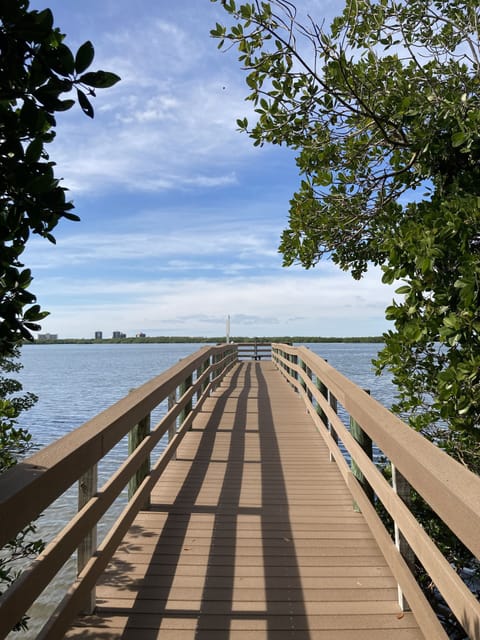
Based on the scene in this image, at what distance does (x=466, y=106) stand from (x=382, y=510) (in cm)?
400

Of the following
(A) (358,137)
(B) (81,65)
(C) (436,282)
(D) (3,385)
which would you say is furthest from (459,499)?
(D) (3,385)

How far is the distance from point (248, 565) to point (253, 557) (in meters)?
0.12

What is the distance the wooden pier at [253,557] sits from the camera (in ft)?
7.02

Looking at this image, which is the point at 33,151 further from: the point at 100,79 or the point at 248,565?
the point at 248,565

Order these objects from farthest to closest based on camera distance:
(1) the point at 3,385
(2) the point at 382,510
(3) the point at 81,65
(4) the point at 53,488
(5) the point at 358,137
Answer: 1. (1) the point at 3,385
2. (5) the point at 358,137
3. (2) the point at 382,510
4. (4) the point at 53,488
5. (3) the point at 81,65

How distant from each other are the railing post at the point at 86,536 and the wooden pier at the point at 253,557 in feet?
0.05

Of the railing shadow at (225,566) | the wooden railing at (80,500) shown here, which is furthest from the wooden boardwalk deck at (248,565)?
the wooden railing at (80,500)

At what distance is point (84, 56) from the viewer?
1677 millimetres

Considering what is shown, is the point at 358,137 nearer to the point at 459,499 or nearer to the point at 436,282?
the point at 436,282

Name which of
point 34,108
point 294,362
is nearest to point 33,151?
point 34,108

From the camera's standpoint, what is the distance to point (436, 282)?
4.01 meters

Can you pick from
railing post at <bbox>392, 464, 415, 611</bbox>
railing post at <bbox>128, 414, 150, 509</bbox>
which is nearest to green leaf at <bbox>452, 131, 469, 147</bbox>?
railing post at <bbox>392, 464, 415, 611</bbox>

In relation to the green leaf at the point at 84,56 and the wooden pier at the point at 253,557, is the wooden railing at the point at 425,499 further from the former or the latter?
the green leaf at the point at 84,56

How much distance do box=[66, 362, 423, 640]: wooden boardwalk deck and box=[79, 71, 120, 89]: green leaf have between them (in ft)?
7.76
